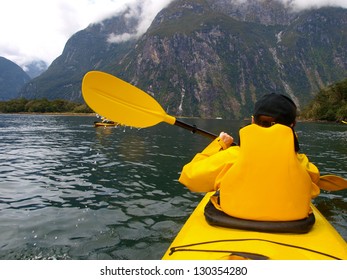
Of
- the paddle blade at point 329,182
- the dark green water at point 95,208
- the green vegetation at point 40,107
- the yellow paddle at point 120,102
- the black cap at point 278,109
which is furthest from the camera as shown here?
the green vegetation at point 40,107

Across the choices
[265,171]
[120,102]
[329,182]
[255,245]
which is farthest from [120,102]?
[255,245]

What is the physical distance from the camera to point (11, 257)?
6.03 m

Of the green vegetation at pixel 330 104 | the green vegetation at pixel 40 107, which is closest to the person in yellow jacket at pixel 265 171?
the green vegetation at pixel 330 104

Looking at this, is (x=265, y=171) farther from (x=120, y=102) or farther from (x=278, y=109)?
(x=120, y=102)

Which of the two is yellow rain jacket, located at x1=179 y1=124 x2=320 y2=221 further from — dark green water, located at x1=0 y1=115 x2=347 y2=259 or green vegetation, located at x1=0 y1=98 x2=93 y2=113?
green vegetation, located at x1=0 y1=98 x2=93 y2=113

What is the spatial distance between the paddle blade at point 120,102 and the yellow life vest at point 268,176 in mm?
3616

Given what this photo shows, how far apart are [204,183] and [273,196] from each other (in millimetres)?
883

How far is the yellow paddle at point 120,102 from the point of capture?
7.16 metres

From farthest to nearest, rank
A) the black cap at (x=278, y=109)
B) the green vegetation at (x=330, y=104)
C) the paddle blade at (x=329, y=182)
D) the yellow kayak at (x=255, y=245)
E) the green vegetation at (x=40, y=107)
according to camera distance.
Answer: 1. the green vegetation at (x=40, y=107)
2. the green vegetation at (x=330, y=104)
3. the paddle blade at (x=329, y=182)
4. the black cap at (x=278, y=109)
5. the yellow kayak at (x=255, y=245)

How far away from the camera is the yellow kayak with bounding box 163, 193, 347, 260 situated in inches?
135

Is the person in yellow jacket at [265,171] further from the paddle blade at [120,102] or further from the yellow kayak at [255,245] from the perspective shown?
the paddle blade at [120,102]

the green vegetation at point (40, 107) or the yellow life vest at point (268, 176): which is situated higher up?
the yellow life vest at point (268, 176)

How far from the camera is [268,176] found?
366cm
